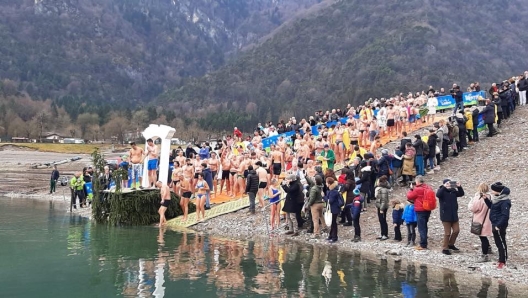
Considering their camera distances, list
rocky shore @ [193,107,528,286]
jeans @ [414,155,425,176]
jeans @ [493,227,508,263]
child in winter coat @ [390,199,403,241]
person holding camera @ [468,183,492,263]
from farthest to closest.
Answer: jeans @ [414,155,425,176]
child in winter coat @ [390,199,403,241]
rocky shore @ [193,107,528,286]
person holding camera @ [468,183,492,263]
jeans @ [493,227,508,263]

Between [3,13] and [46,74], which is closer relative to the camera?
[46,74]

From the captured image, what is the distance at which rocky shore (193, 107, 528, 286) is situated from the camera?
1302 cm

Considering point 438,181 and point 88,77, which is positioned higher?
point 88,77

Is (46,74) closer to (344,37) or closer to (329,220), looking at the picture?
(344,37)

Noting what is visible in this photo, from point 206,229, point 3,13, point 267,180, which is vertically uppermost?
point 3,13

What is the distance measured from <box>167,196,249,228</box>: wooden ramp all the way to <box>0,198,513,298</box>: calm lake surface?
210 cm

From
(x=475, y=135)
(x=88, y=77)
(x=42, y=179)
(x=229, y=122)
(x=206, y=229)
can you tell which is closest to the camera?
(x=206, y=229)

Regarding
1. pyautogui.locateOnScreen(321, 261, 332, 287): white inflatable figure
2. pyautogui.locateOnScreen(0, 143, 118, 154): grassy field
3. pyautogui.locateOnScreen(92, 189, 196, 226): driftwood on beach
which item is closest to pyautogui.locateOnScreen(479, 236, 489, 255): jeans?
pyautogui.locateOnScreen(321, 261, 332, 287): white inflatable figure

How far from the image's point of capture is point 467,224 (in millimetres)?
15828

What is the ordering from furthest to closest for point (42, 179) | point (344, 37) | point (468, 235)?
point (344, 37), point (42, 179), point (468, 235)

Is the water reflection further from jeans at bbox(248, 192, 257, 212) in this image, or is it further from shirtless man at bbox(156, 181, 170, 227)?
shirtless man at bbox(156, 181, 170, 227)

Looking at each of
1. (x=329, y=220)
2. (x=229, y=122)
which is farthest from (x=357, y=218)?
(x=229, y=122)

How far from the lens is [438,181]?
20156 mm

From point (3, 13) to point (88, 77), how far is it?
39.9 m
